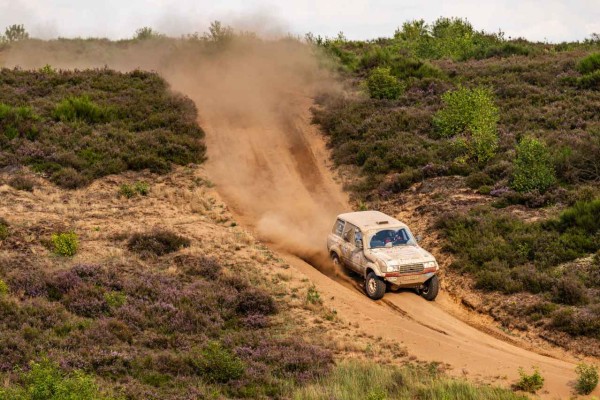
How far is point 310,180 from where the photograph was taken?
31.0 meters

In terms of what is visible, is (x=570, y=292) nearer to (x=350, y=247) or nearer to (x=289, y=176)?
(x=350, y=247)

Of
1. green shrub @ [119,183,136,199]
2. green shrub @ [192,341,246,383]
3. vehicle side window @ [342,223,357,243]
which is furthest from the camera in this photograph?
green shrub @ [119,183,136,199]

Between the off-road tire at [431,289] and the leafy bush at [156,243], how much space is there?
766 cm

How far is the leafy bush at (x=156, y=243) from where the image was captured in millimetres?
21328

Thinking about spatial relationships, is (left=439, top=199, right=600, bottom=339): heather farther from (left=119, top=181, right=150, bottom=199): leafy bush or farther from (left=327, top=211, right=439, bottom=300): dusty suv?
(left=119, top=181, right=150, bottom=199): leafy bush

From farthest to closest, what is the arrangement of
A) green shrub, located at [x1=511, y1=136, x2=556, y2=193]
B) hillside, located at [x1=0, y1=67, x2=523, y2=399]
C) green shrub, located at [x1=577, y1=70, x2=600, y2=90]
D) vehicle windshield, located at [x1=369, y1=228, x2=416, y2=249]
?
green shrub, located at [x1=577, y1=70, x2=600, y2=90]
green shrub, located at [x1=511, y1=136, x2=556, y2=193]
vehicle windshield, located at [x1=369, y1=228, x2=416, y2=249]
hillside, located at [x1=0, y1=67, x2=523, y2=399]

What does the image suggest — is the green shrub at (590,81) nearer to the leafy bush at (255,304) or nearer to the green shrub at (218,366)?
the leafy bush at (255,304)

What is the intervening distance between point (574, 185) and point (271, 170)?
13375mm

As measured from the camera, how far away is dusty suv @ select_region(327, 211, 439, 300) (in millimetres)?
19156

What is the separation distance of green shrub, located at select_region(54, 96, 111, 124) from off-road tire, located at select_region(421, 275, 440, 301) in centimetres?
2023

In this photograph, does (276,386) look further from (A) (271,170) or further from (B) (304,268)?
(A) (271,170)

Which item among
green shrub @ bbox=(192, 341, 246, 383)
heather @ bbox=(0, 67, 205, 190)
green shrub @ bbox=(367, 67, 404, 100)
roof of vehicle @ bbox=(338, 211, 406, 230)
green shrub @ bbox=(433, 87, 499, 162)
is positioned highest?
green shrub @ bbox=(367, 67, 404, 100)

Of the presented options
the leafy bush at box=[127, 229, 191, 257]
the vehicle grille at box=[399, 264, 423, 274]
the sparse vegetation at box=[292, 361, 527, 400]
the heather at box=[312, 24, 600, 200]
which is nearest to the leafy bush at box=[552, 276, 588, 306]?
the vehicle grille at box=[399, 264, 423, 274]

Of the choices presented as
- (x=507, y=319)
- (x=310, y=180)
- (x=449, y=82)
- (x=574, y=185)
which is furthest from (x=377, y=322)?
(x=449, y=82)
